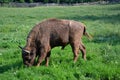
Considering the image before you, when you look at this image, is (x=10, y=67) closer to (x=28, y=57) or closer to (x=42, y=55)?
(x=28, y=57)

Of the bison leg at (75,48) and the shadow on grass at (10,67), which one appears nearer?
the shadow on grass at (10,67)

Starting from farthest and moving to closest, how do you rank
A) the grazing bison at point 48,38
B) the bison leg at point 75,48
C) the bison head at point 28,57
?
the bison leg at point 75,48, the grazing bison at point 48,38, the bison head at point 28,57

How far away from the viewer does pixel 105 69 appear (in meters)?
11.5

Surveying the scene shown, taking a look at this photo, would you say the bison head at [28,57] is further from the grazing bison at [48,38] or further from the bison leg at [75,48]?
the bison leg at [75,48]

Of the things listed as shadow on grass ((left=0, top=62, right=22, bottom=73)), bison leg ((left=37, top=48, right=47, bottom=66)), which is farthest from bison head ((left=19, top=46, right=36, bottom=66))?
shadow on grass ((left=0, top=62, right=22, bottom=73))

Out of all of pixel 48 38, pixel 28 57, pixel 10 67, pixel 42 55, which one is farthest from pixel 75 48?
pixel 10 67

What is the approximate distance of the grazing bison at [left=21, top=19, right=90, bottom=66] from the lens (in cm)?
1217

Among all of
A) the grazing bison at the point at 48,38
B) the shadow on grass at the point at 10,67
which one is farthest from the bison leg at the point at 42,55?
the shadow on grass at the point at 10,67

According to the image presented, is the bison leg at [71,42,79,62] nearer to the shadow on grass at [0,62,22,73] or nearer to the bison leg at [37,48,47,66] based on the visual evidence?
the bison leg at [37,48,47,66]

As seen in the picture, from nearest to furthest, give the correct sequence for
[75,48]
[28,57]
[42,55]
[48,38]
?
[28,57] → [42,55] → [48,38] → [75,48]

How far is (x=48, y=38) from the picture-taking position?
12.4 meters

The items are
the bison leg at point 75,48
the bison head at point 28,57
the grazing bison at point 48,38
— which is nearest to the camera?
the bison head at point 28,57

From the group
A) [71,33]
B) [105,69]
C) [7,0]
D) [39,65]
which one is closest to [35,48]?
[39,65]

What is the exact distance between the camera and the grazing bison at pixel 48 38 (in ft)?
39.9
